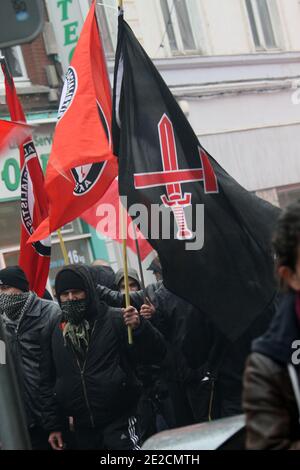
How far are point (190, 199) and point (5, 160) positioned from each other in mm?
8999

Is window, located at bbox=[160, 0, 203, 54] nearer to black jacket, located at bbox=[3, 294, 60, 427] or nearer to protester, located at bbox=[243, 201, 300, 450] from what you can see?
black jacket, located at bbox=[3, 294, 60, 427]

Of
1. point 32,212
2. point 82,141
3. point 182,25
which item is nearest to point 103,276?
point 32,212

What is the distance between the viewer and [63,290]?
7.02 m

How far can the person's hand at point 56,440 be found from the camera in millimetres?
7082

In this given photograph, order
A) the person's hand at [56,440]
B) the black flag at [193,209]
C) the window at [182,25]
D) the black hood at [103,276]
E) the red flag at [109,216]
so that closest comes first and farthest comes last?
the black flag at [193,209]
the person's hand at [56,440]
the red flag at [109,216]
the black hood at [103,276]
the window at [182,25]

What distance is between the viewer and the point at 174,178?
6.48 metres

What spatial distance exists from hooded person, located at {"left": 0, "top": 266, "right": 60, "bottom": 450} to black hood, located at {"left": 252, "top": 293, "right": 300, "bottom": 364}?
4.32 m

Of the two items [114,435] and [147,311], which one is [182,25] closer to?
[147,311]

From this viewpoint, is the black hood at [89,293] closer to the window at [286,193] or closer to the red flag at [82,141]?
the red flag at [82,141]

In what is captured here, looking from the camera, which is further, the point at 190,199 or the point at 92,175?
the point at 92,175

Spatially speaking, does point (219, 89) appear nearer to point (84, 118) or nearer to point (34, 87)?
point (34, 87)

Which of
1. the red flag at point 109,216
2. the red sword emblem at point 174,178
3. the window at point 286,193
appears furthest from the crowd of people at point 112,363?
the window at point 286,193

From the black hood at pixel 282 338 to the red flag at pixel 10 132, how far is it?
15.7ft
